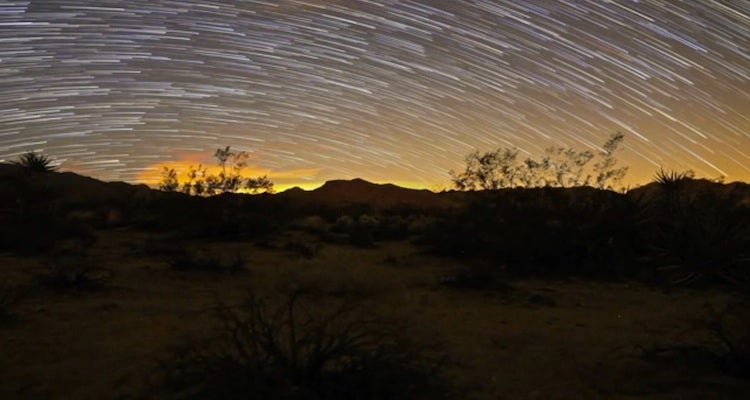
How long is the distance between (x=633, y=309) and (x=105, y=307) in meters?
7.34

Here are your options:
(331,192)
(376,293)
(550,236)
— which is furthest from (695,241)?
(331,192)

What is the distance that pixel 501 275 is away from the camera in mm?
11547

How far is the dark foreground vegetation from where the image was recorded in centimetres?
465

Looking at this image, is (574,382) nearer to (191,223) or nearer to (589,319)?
(589,319)

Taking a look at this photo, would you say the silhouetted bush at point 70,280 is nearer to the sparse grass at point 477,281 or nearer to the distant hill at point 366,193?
the sparse grass at point 477,281

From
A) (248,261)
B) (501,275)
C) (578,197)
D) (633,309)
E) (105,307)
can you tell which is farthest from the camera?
(578,197)

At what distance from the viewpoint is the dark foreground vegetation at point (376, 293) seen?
183 inches

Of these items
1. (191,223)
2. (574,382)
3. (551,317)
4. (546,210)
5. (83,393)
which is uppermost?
(546,210)

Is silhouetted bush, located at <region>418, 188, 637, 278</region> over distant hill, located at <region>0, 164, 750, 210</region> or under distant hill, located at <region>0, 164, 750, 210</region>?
under

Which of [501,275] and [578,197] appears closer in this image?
[501,275]

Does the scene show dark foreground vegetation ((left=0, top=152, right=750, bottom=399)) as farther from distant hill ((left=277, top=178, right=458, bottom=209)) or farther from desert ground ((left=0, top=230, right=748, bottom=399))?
distant hill ((left=277, top=178, right=458, bottom=209))

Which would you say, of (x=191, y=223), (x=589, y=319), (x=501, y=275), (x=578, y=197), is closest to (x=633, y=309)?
(x=589, y=319)

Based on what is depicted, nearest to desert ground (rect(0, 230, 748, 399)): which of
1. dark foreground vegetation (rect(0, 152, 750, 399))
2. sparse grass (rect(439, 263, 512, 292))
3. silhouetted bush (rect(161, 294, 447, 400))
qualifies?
dark foreground vegetation (rect(0, 152, 750, 399))

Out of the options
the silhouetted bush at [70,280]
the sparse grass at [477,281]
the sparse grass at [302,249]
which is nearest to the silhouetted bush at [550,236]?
the sparse grass at [477,281]
